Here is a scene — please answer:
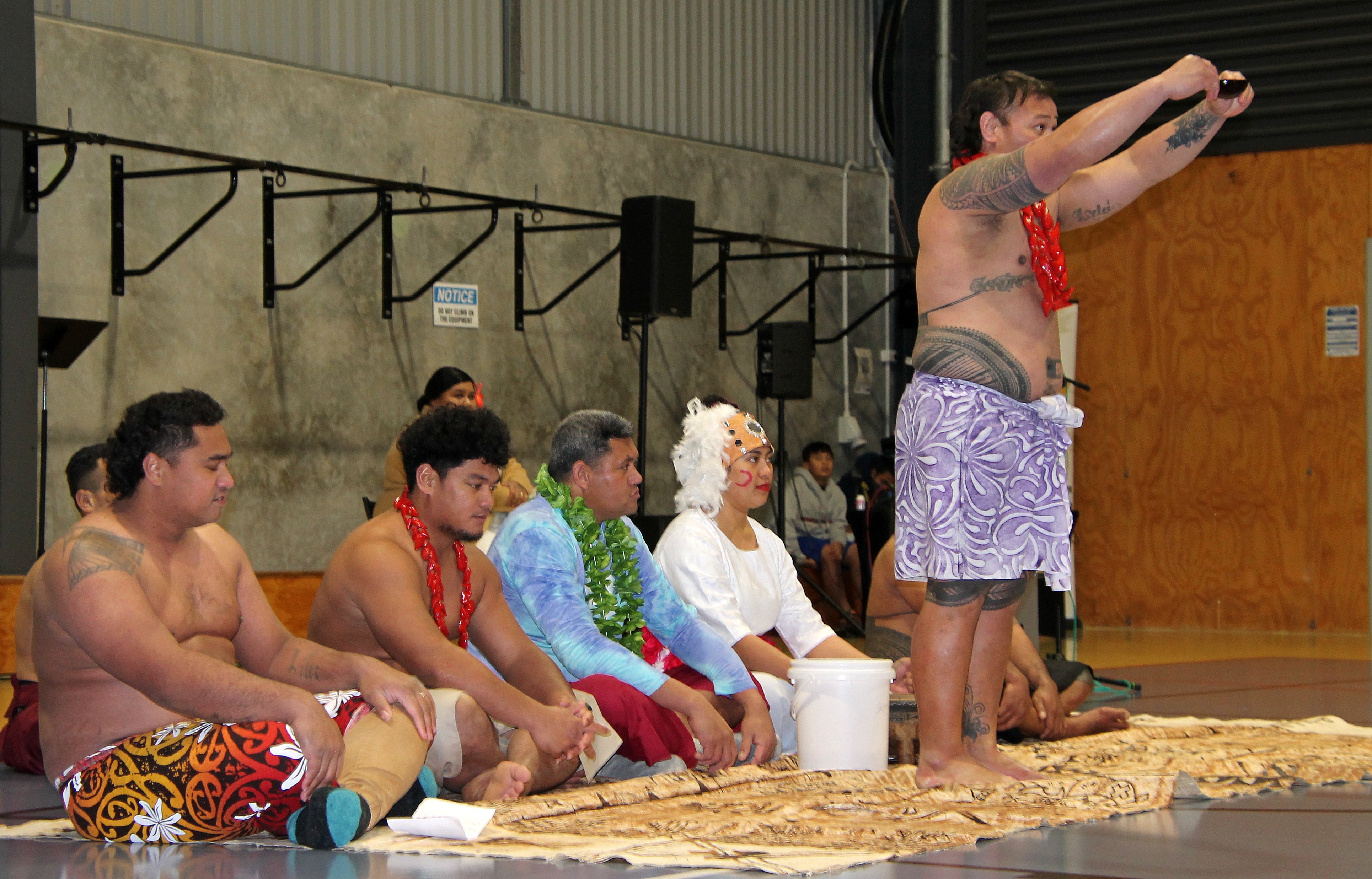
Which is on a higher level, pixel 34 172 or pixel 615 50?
pixel 615 50

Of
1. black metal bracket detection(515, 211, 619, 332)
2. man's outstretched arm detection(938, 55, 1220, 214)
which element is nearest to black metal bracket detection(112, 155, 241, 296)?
black metal bracket detection(515, 211, 619, 332)

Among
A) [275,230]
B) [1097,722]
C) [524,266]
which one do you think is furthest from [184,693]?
[524,266]

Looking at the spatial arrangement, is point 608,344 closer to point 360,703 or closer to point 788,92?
point 788,92

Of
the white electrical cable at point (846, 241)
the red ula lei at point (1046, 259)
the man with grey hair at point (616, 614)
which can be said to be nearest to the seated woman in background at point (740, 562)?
the man with grey hair at point (616, 614)

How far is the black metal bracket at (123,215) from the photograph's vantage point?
23.2ft

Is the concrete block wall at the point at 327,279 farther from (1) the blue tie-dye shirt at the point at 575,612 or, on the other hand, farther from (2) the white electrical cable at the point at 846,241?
(1) the blue tie-dye shirt at the point at 575,612

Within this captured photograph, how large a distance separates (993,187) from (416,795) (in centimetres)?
163

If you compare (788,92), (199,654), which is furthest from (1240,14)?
(199,654)

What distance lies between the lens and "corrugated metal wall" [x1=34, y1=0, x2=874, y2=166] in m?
7.93

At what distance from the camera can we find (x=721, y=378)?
10.3m

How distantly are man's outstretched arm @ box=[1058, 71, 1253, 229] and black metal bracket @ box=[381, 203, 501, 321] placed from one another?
472cm

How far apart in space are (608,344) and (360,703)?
6.74 meters

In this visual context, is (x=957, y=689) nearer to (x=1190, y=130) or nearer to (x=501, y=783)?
(x=501, y=783)

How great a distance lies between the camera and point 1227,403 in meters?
10.2
